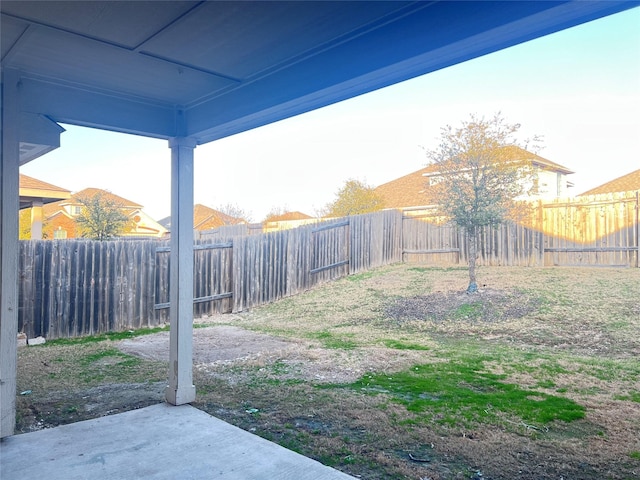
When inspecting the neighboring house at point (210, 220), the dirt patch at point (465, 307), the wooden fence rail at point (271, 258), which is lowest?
the dirt patch at point (465, 307)

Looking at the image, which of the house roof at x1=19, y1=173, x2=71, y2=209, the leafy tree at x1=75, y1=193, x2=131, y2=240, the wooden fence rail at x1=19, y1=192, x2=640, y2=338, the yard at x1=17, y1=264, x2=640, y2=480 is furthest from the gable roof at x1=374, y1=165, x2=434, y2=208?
the house roof at x1=19, y1=173, x2=71, y2=209

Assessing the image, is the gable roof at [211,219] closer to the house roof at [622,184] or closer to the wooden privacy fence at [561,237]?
the wooden privacy fence at [561,237]

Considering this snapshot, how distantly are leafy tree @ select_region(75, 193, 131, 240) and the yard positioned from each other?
1210 cm

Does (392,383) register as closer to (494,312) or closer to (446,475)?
(446,475)

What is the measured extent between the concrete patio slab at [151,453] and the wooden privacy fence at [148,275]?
4323 mm

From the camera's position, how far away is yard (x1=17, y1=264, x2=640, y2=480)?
10.8 ft

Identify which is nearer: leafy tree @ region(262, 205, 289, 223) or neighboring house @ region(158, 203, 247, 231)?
neighboring house @ region(158, 203, 247, 231)

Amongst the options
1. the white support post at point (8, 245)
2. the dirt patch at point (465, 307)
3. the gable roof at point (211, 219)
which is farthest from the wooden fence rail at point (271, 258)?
the gable roof at point (211, 219)

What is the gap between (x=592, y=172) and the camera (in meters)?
18.6

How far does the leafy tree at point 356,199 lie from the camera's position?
19984 millimetres

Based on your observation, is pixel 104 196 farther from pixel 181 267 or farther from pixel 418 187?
pixel 181 267

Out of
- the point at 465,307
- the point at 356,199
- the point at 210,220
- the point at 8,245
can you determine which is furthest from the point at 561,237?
the point at 210,220

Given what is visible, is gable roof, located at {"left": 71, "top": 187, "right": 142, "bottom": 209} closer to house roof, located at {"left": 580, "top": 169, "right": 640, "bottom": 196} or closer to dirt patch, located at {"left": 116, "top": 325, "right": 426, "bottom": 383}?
dirt patch, located at {"left": 116, "top": 325, "right": 426, "bottom": 383}

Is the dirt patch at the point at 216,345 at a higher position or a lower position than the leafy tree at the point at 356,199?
lower
